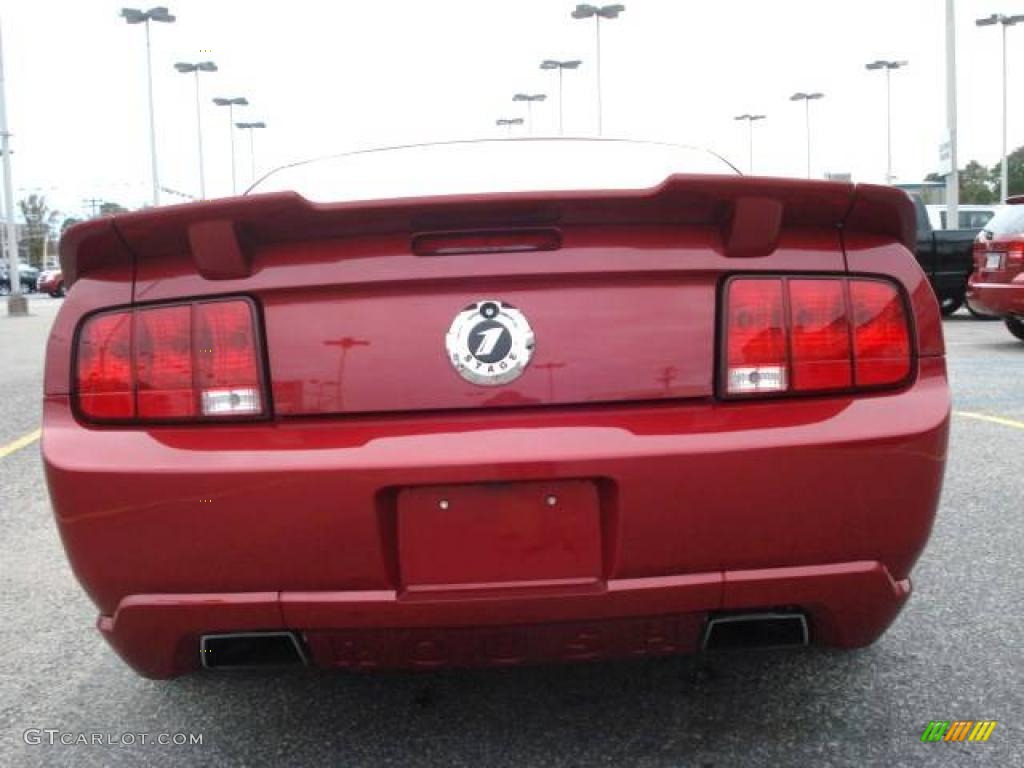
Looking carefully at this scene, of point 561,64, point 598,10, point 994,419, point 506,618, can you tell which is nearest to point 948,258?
point 994,419

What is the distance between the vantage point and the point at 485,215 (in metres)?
1.98

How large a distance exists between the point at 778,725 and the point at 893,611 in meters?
0.45

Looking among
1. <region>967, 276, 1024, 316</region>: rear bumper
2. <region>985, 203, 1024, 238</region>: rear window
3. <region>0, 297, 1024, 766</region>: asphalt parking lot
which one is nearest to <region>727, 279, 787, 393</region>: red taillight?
<region>0, 297, 1024, 766</region>: asphalt parking lot

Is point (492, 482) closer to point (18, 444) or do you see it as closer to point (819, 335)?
point (819, 335)

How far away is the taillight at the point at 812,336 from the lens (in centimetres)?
203

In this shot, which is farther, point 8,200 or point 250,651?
point 8,200

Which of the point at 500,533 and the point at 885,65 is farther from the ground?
the point at 885,65

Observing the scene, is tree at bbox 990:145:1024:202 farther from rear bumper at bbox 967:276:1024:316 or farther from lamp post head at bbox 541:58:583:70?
rear bumper at bbox 967:276:1024:316

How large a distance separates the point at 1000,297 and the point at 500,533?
9386mm

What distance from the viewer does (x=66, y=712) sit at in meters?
2.57

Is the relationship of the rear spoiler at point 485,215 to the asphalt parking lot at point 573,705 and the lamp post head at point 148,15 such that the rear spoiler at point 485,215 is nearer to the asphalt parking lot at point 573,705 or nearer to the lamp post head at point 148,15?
the asphalt parking lot at point 573,705

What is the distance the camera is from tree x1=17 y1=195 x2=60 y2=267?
317 feet

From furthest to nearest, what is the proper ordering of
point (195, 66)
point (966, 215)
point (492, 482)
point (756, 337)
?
point (195, 66), point (966, 215), point (756, 337), point (492, 482)

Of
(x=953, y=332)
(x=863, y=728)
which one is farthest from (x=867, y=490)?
(x=953, y=332)
